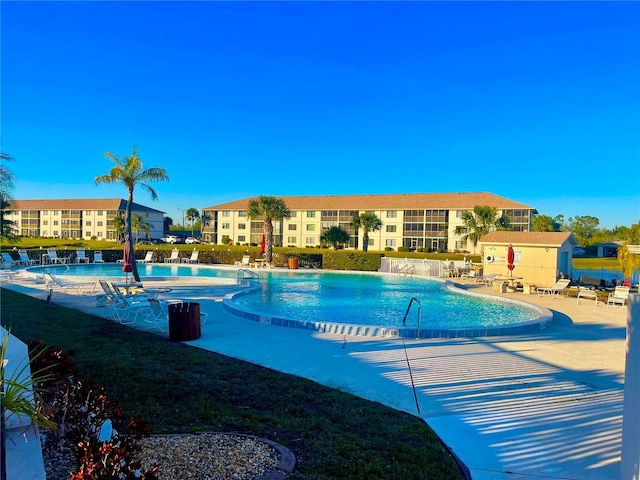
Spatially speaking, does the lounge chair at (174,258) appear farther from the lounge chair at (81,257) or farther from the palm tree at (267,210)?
the palm tree at (267,210)

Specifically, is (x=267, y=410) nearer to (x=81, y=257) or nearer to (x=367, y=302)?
(x=367, y=302)

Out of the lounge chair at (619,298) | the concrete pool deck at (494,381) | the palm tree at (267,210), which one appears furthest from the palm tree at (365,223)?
the concrete pool deck at (494,381)

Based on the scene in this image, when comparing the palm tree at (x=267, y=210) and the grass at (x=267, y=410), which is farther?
the palm tree at (x=267, y=210)

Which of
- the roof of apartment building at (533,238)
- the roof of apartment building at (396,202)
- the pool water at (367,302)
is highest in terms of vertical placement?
the roof of apartment building at (396,202)

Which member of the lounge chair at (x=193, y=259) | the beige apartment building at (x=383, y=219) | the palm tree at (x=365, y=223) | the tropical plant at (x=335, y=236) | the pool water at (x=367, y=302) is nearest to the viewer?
the pool water at (x=367, y=302)

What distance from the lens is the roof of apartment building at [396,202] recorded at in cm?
5672

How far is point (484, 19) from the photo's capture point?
1591cm

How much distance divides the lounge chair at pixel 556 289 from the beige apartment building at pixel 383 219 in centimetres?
3490

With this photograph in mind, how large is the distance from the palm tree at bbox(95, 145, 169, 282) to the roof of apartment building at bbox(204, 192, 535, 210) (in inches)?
1475

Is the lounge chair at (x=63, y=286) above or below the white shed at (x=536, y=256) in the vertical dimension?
below

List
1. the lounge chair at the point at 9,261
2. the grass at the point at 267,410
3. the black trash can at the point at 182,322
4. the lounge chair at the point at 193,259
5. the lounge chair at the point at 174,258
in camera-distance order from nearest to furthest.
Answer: the grass at the point at 267,410 → the black trash can at the point at 182,322 → the lounge chair at the point at 9,261 → the lounge chair at the point at 193,259 → the lounge chair at the point at 174,258

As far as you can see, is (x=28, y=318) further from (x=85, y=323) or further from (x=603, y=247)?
(x=603, y=247)

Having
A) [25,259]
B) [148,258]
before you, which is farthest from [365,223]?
[25,259]

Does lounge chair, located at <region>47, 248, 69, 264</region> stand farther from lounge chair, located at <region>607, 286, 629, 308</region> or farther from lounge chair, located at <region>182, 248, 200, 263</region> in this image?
lounge chair, located at <region>607, 286, 629, 308</region>
